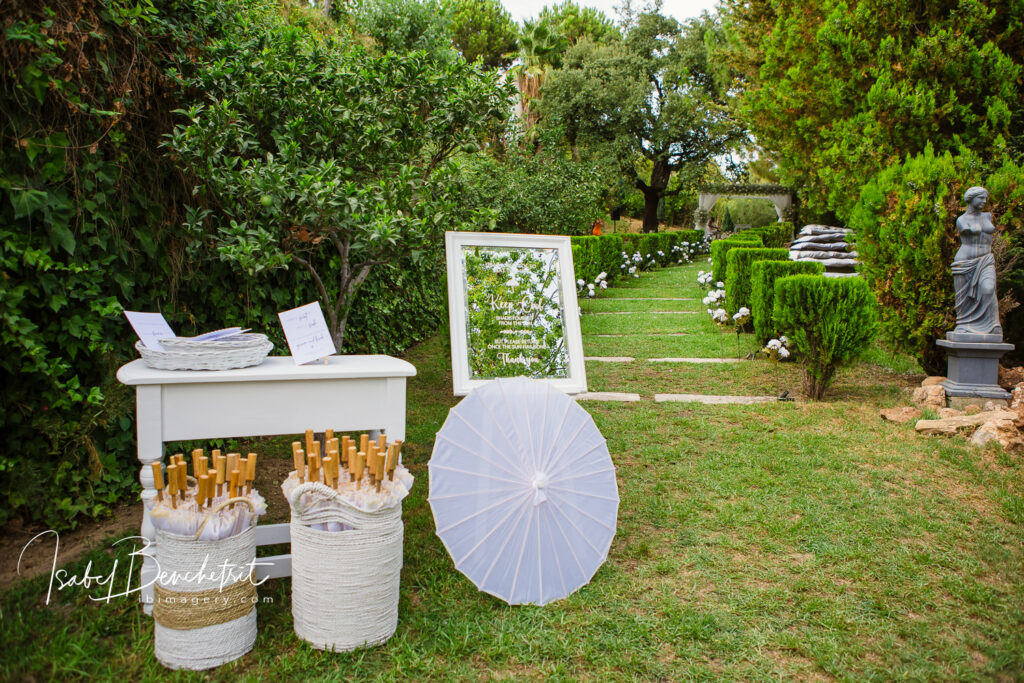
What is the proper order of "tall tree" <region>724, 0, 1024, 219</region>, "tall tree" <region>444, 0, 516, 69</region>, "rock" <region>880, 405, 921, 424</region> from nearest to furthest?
"rock" <region>880, 405, 921, 424</region> → "tall tree" <region>724, 0, 1024, 219</region> → "tall tree" <region>444, 0, 516, 69</region>

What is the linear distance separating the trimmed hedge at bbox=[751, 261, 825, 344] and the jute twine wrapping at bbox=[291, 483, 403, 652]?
6.47m

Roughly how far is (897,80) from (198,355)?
937 centimetres

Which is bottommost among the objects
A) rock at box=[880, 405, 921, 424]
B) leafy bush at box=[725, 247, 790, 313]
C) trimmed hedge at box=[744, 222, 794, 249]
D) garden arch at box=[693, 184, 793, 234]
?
rock at box=[880, 405, 921, 424]

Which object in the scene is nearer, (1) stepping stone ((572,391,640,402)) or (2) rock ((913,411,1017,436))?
(2) rock ((913,411,1017,436))

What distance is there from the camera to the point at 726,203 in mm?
34875

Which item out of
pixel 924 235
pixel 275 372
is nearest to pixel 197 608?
pixel 275 372

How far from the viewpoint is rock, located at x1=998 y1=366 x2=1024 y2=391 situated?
616 centimetres

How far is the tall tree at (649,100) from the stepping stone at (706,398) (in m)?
15.9

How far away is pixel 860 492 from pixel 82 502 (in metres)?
4.32

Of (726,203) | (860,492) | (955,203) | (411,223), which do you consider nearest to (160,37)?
(411,223)

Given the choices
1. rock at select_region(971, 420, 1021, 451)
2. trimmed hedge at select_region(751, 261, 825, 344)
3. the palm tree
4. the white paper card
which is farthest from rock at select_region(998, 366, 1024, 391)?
the palm tree

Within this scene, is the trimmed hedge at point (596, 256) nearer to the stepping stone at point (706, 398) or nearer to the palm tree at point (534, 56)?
the stepping stone at point (706, 398)

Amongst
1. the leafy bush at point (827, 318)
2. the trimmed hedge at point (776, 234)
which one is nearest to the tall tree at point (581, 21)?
the trimmed hedge at point (776, 234)

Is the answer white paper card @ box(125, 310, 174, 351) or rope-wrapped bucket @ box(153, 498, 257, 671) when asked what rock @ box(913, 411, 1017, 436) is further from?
white paper card @ box(125, 310, 174, 351)
